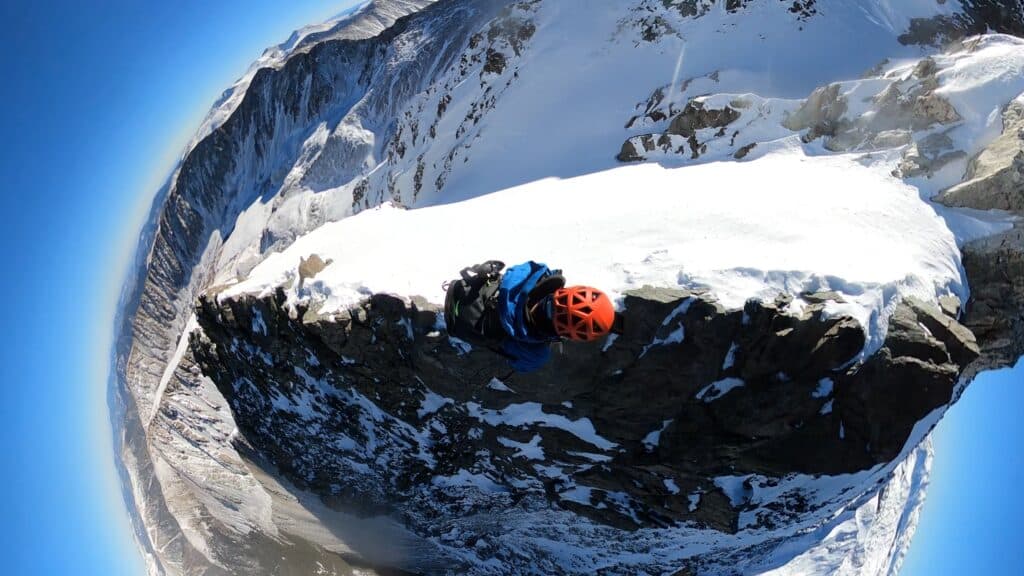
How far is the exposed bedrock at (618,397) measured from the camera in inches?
443

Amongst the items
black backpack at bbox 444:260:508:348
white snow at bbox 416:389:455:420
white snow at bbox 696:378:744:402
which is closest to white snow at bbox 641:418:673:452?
white snow at bbox 696:378:744:402

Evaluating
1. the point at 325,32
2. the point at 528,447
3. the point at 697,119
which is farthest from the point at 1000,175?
the point at 325,32

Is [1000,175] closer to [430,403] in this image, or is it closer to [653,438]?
[653,438]

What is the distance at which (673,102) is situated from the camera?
17.9m

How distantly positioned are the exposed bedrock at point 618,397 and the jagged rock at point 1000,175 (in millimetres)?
3511

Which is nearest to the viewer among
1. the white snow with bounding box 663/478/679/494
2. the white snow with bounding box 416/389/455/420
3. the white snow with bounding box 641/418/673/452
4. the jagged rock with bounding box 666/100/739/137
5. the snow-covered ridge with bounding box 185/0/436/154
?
the white snow with bounding box 641/418/673/452

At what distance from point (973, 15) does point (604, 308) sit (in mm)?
19257

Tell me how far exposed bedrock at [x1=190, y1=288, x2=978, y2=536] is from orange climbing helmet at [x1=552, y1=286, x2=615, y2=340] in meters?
5.00

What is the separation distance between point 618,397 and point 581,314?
706 cm

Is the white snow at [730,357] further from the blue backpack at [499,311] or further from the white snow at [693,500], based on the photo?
the blue backpack at [499,311]

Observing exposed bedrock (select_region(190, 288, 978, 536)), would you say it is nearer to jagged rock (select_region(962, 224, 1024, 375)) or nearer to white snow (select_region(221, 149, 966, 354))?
white snow (select_region(221, 149, 966, 354))

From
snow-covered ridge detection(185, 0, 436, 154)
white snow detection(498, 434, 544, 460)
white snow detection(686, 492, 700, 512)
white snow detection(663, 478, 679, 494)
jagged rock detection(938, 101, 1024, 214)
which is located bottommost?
white snow detection(686, 492, 700, 512)

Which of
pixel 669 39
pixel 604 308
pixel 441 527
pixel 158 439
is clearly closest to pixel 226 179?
pixel 158 439

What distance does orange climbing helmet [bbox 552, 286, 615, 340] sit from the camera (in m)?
Result: 6.89
